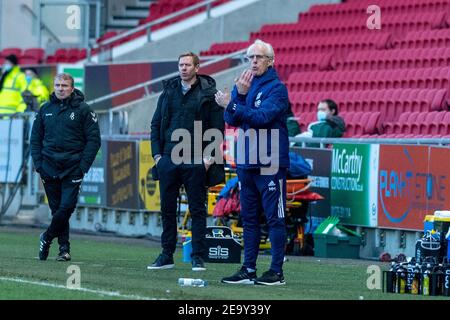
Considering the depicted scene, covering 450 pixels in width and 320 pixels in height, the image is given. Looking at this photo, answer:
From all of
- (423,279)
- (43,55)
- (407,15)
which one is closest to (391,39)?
(407,15)

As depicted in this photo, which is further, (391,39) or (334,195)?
(391,39)

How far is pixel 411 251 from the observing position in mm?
16109

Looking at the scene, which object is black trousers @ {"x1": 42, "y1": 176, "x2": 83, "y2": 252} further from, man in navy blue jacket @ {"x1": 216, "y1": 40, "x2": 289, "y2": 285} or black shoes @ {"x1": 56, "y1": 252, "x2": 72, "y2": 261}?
man in navy blue jacket @ {"x1": 216, "y1": 40, "x2": 289, "y2": 285}

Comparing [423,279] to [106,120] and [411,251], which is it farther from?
[106,120]

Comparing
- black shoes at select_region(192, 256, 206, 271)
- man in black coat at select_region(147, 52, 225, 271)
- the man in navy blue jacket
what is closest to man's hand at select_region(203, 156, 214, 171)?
man in black coat at select_region(147, 52, 225, 271)

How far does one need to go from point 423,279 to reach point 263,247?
585 centimetres

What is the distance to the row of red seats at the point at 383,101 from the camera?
20.2 metres

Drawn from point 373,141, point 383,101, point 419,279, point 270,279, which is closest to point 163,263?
point 270,279

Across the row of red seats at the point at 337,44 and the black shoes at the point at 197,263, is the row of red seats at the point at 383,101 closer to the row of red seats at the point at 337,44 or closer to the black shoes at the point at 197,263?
the row of red seats at the point at 337,44

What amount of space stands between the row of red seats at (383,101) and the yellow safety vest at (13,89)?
5614mm

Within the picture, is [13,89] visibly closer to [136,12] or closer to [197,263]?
[136,12]

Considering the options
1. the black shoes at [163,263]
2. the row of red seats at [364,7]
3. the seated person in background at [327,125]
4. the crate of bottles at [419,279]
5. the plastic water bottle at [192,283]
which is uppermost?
the row of red seats at [364,7]

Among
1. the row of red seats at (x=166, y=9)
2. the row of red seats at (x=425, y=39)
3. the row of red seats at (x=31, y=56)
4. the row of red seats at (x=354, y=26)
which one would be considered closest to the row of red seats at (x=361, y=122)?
the row of red seats at (x=425, y=39)

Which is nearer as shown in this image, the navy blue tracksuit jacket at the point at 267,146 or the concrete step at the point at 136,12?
the navy blue tracksuit jacket at the point at 267,146
